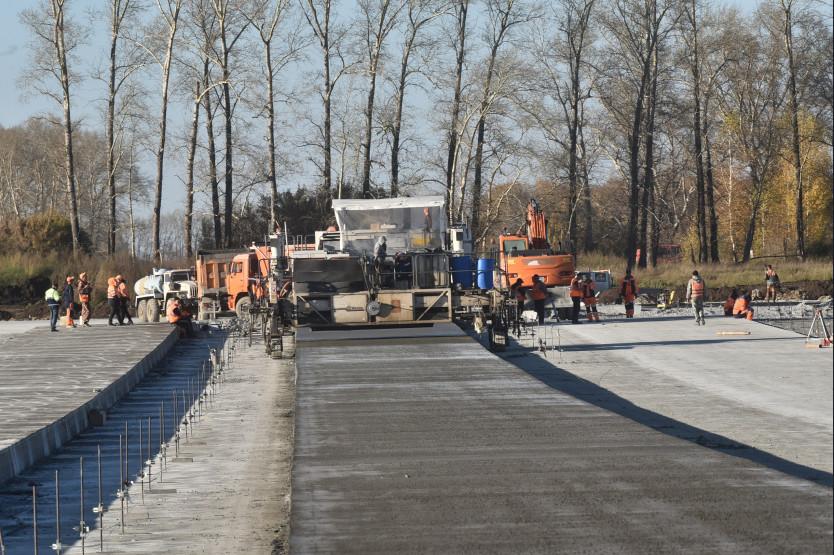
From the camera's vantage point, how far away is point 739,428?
1528 cm

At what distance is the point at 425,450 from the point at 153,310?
3084 cm

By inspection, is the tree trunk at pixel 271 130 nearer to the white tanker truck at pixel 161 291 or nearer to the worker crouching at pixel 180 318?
the white tanker truck at pixel 161 291

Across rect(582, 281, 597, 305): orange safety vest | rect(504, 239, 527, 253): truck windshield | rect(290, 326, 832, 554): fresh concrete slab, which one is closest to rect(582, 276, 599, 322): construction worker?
rect(582, 281, 597, 305): orange safety vest

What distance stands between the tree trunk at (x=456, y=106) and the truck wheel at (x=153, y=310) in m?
18.8

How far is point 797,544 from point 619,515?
5.49ft

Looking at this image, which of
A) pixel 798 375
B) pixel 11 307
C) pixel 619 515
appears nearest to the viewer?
pixel 619 515

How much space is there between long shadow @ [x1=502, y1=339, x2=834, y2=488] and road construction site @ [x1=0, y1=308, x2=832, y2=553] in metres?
0.07

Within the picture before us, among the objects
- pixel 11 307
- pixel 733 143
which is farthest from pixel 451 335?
pixel 733 143

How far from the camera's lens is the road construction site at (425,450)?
8172mm

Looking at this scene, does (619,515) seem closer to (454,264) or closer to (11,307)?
(454,264)

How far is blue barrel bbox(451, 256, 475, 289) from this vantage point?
2566 centimetres

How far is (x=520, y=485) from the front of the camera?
966 cm

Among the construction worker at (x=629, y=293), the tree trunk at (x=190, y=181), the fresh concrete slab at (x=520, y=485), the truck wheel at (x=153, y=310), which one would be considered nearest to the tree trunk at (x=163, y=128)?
the tree trunk at (x=190, y=181)

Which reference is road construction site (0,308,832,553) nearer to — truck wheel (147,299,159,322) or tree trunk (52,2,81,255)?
truck wheel (147,299,159,322)
